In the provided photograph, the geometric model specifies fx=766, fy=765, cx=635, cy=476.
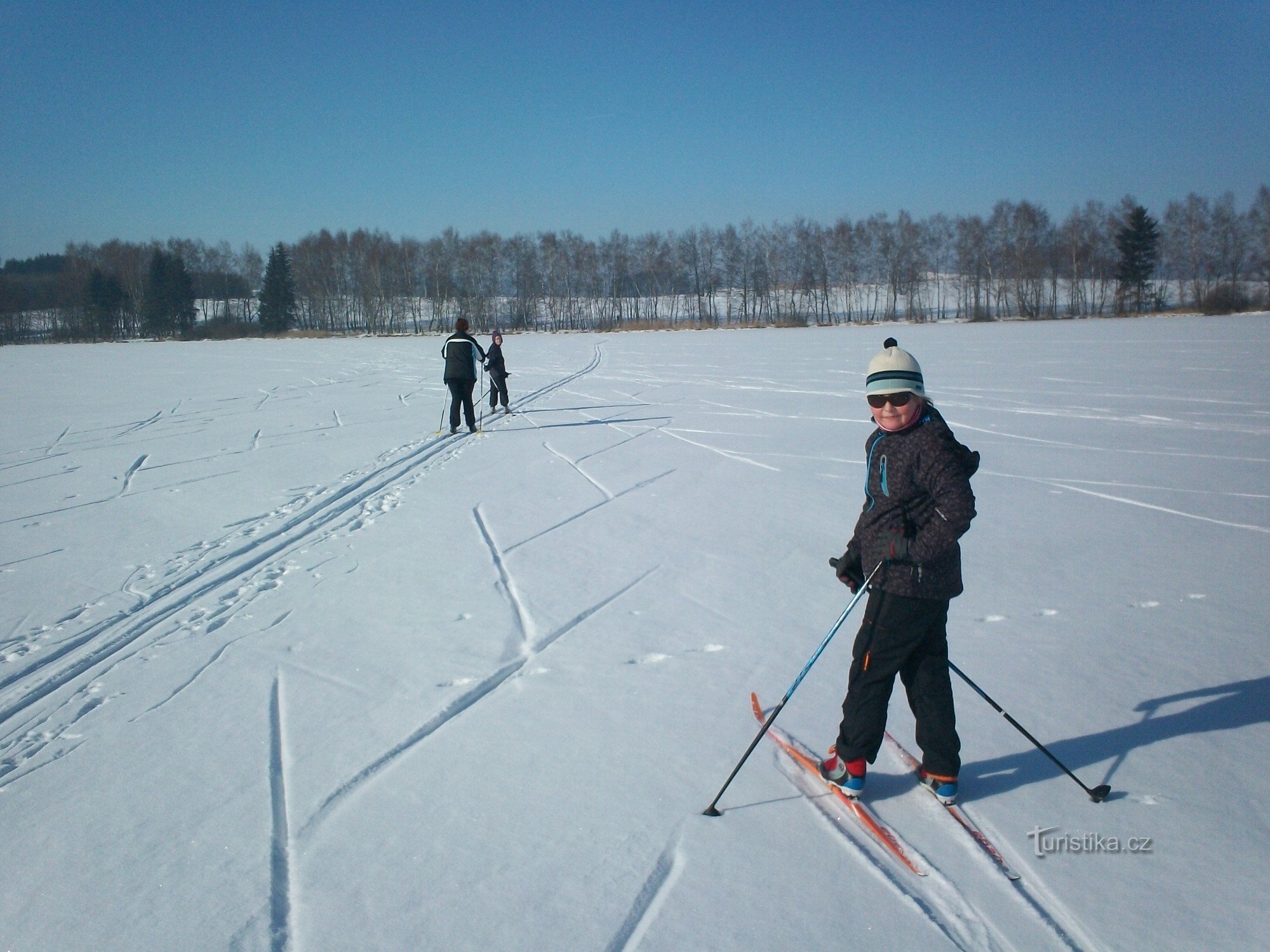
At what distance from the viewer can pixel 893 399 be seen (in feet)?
8.36

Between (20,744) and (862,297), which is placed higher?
(862,297)

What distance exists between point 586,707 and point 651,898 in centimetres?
122

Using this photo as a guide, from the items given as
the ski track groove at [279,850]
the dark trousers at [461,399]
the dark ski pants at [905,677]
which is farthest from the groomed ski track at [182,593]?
the dark ski pants at [905,677]

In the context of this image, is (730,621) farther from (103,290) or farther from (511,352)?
(103,290)

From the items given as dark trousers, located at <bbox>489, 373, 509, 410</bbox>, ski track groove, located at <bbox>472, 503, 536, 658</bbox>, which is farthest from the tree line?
ski track groove, located at <bbox>472, 503, 536, 658</bbox>

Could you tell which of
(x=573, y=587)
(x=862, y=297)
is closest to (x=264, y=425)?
(x=573, y=587)

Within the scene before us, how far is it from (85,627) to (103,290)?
74108 mm

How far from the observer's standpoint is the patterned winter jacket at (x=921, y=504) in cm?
247

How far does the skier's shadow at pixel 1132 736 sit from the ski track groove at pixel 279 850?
244 centimetres

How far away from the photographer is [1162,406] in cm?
1220

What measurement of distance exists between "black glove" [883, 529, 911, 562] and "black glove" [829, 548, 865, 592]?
0.91 feet

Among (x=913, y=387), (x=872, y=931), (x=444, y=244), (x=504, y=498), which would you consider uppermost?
(x=444, y=244)

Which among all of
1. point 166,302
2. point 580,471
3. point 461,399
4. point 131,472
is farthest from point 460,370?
point 166,302

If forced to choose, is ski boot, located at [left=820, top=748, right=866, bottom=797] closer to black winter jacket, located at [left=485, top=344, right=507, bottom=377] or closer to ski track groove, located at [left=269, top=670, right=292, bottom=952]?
ski track groove, located at [left=269, top=670, right=292, bottom=952]
